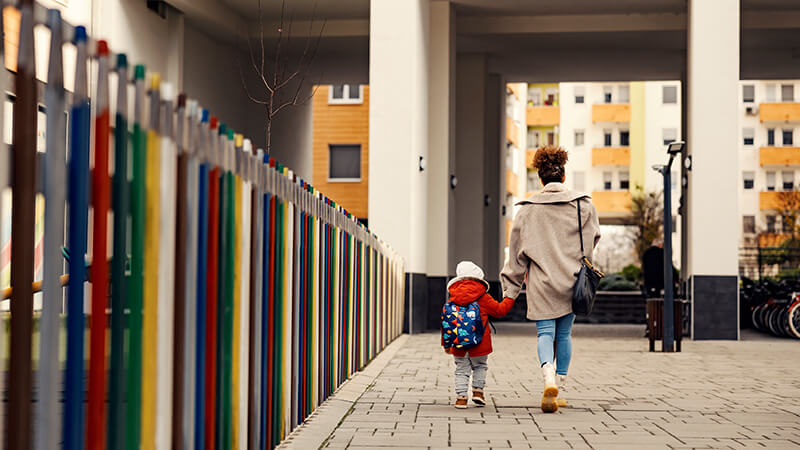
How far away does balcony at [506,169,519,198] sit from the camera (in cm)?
6638

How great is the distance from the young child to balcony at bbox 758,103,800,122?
6634cm

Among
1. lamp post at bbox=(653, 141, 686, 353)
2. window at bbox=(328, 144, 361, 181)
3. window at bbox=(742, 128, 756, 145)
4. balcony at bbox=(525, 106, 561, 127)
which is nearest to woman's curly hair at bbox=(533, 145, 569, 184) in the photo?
lamp post at bbox=(653, 141, 686, 353)

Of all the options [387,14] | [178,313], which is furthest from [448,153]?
[178,313]

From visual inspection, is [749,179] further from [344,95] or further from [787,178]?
[344,95]

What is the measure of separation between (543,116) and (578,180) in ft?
16.1

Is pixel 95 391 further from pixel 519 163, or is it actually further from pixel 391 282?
pixel 519 163

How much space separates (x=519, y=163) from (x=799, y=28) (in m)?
53.6

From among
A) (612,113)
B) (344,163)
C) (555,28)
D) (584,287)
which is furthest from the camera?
(612,113)

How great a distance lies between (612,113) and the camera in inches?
2995

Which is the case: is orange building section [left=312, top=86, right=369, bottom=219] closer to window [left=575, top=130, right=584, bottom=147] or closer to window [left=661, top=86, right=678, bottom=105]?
window [left=661, top=86, right=678, bottom=105]

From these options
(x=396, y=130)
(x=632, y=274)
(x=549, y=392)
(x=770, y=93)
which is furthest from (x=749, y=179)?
(x=549, y=392)

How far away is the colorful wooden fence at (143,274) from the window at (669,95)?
7089 cm

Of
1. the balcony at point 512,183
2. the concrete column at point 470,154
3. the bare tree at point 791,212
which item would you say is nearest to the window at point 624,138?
the balcony at point 512,183

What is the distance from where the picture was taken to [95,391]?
3.12 metres
